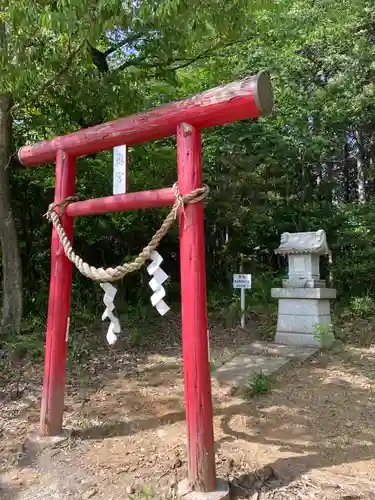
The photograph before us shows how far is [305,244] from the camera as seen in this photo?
688cm

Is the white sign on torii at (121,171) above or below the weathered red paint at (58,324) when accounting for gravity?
above

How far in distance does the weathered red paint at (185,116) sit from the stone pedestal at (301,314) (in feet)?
14.2

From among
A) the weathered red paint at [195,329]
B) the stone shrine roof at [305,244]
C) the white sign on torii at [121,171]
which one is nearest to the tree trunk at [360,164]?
the stone shrine roof at [305,244]

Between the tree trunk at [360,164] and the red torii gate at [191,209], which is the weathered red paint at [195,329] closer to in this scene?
the red torii gate at [191,209]

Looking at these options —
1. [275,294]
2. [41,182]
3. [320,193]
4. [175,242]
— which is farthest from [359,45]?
[41,182]

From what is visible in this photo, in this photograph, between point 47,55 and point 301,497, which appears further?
point 47,55

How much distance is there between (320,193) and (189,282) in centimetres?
915

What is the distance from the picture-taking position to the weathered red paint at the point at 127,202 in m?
2.91

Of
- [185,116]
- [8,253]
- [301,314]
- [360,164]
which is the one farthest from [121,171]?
[360,164]

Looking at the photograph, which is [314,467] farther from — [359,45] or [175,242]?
[359,45]

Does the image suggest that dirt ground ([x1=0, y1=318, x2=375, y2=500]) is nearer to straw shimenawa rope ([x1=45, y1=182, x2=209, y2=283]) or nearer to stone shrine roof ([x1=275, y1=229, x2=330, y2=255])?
straw shimenawa rope ([x1=45, y1=182, x2=209, y2=283])

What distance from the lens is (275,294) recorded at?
6797 mm

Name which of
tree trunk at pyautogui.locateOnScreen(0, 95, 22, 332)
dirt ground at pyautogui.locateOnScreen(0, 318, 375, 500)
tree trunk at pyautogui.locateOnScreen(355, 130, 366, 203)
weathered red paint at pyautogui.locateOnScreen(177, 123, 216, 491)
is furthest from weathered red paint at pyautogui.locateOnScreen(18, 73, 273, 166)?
tree trunk at pyautogui.locateOnScreen(355, 130, 366, 203)

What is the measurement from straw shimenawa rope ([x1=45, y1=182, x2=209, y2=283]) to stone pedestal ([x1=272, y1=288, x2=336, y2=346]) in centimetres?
414
